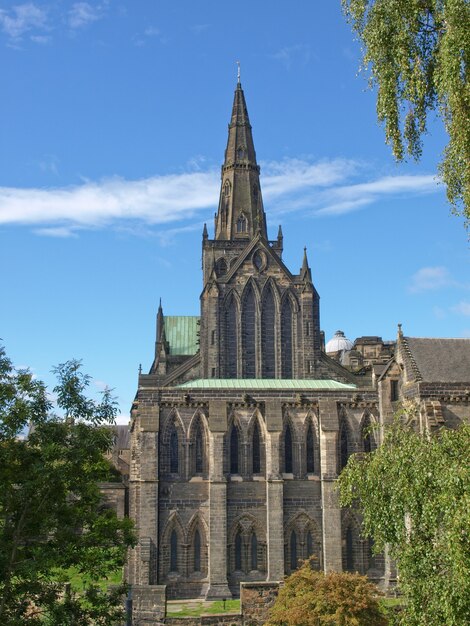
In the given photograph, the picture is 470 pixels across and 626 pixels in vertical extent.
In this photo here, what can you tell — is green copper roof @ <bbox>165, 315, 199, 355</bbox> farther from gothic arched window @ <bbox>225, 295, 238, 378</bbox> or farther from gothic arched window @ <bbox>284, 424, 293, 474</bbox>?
gothic arched window @ <bbox>284, 424, 293, 474</bbox>

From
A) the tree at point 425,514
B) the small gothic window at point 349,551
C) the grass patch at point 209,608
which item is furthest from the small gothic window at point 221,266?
the tree at point 425,514

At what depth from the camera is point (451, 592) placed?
15320 mm

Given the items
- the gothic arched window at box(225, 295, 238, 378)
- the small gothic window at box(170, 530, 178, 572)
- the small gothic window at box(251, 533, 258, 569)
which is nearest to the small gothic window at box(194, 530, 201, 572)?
the small gothic window at box(170, 530, 178, 572)

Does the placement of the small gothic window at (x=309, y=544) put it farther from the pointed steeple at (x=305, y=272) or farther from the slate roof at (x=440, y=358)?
the pointed steeple at (x=305, y=272)

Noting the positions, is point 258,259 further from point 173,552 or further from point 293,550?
point 173,552

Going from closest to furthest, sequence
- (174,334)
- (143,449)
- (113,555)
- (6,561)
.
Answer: (6,561)
(113,555)
(143,449)
(174,334)

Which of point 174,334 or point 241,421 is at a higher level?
point 174,334

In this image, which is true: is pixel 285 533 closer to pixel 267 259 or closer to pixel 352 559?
pixel 352 559

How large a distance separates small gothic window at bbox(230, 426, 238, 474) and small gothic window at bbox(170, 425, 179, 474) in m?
2.94

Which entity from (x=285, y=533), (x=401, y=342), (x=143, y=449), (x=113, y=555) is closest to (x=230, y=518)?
(x=285, y=533)

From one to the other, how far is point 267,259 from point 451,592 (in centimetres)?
3760

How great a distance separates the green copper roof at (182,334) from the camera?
6034cm

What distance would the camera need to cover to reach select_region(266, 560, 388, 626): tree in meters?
24.6

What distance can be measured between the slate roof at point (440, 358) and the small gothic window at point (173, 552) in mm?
14865
